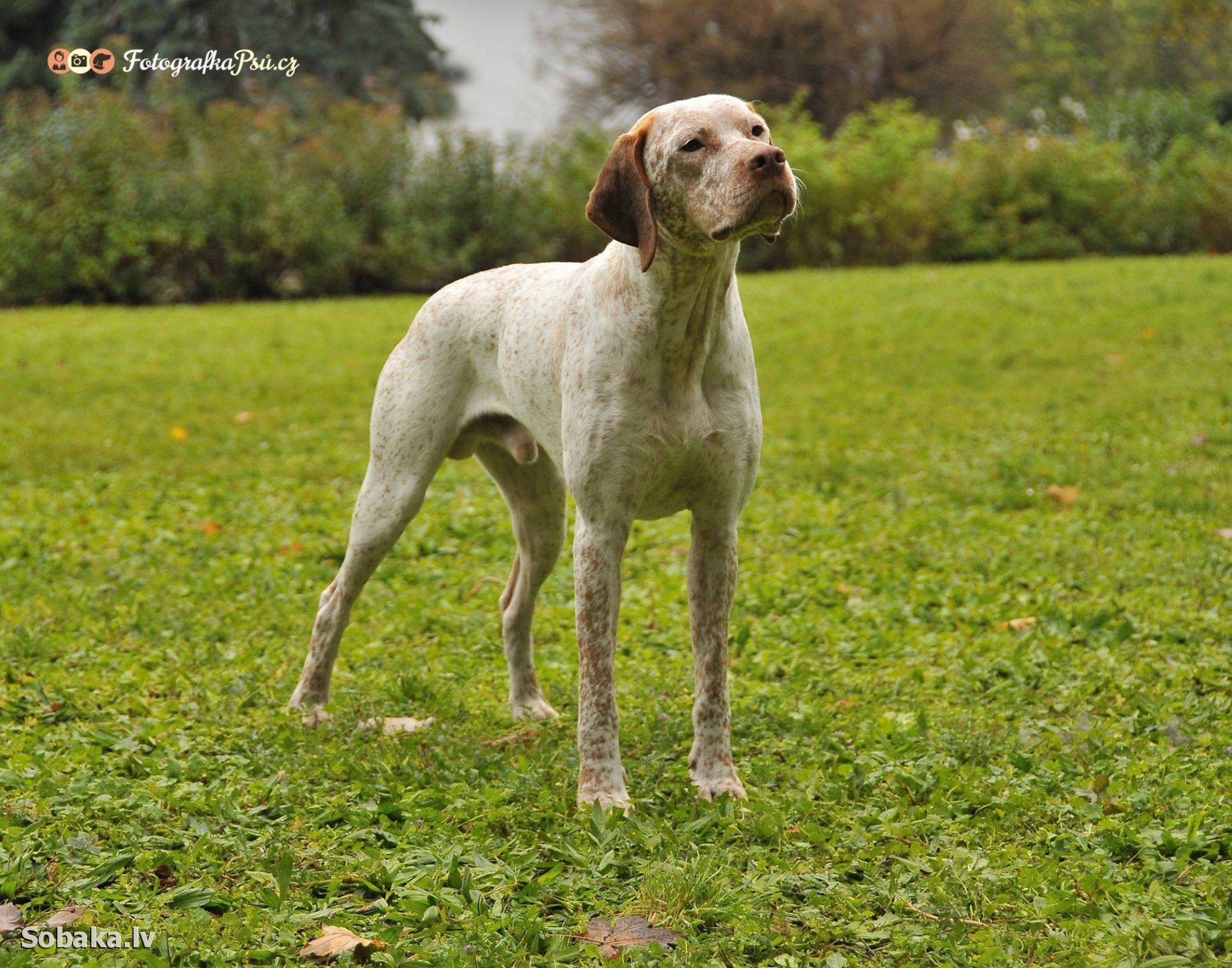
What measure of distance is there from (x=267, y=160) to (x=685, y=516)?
12047 millimetres

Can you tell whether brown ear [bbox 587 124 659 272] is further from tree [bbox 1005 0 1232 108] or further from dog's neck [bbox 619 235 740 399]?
tree [bbox 1005 0 1232 108]

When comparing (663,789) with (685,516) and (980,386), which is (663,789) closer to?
(685,516)

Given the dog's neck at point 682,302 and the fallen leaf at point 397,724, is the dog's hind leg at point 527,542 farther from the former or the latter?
the dog's neck at point 682,302

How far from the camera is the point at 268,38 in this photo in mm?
24859

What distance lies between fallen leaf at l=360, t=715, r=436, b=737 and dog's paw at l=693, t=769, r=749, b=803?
1.10 meters

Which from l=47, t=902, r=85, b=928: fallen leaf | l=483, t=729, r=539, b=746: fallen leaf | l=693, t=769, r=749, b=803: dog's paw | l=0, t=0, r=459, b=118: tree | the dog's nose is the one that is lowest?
l=483, t=729, r=539, b=746: fallen leaf

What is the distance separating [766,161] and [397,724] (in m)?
2.45

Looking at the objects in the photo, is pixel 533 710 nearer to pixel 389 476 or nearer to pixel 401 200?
pixel 389 476

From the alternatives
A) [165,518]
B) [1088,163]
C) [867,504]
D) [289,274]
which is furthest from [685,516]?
[1088,163]

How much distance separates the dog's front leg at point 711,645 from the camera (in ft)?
12.9

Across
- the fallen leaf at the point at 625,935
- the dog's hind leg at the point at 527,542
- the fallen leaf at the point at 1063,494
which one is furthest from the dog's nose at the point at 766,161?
the fallen leaf at the point at 1063,494

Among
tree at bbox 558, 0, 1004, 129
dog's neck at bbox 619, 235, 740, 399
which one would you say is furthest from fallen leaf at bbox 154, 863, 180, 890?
tree at bbox 558, 0, 1004, 129

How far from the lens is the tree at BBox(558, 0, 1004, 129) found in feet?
101

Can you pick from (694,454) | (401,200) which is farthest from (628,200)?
(401,200)
